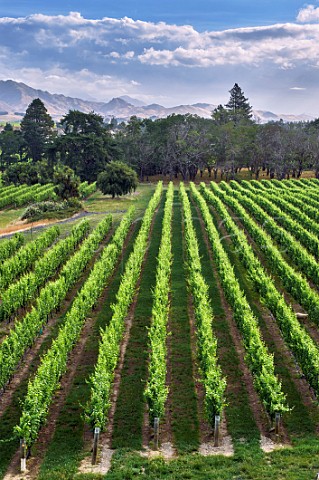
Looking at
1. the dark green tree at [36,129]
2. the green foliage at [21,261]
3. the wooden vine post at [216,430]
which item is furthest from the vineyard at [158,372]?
the dark green tree at [36,129]

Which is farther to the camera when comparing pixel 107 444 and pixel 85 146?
pixel 85 146

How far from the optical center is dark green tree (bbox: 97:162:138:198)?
70625mm

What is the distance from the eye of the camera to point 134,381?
2169 centimetres

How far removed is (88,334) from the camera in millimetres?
26594

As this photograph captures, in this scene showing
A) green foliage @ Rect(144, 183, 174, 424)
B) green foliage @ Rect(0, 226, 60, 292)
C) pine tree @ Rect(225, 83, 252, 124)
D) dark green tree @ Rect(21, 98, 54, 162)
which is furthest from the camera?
pine tree @ Rect(225, 83, 252, 124)

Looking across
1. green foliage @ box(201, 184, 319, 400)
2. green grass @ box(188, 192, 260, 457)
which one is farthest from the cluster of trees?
green grass @ box(188, 192, 260, 457)

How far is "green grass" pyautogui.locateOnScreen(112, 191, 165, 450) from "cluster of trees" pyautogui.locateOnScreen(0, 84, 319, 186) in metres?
60.8

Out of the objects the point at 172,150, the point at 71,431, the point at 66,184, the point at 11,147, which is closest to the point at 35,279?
the point at 71,431

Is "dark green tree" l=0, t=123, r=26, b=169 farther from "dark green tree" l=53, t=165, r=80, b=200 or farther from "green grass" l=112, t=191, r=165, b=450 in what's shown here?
"green grass" l=112, t=191, r=165, b=450

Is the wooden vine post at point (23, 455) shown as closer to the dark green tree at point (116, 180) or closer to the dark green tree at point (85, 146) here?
the dark green tree at point (116, 180)

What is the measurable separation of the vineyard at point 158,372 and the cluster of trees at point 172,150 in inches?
2105

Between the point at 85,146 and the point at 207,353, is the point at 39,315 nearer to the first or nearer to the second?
the point at 207,353

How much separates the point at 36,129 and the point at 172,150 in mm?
39148

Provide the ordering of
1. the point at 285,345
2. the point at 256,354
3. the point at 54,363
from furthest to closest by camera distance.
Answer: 1. the point at 285,345
2. the point at 256,354
3. the point at 54,363
